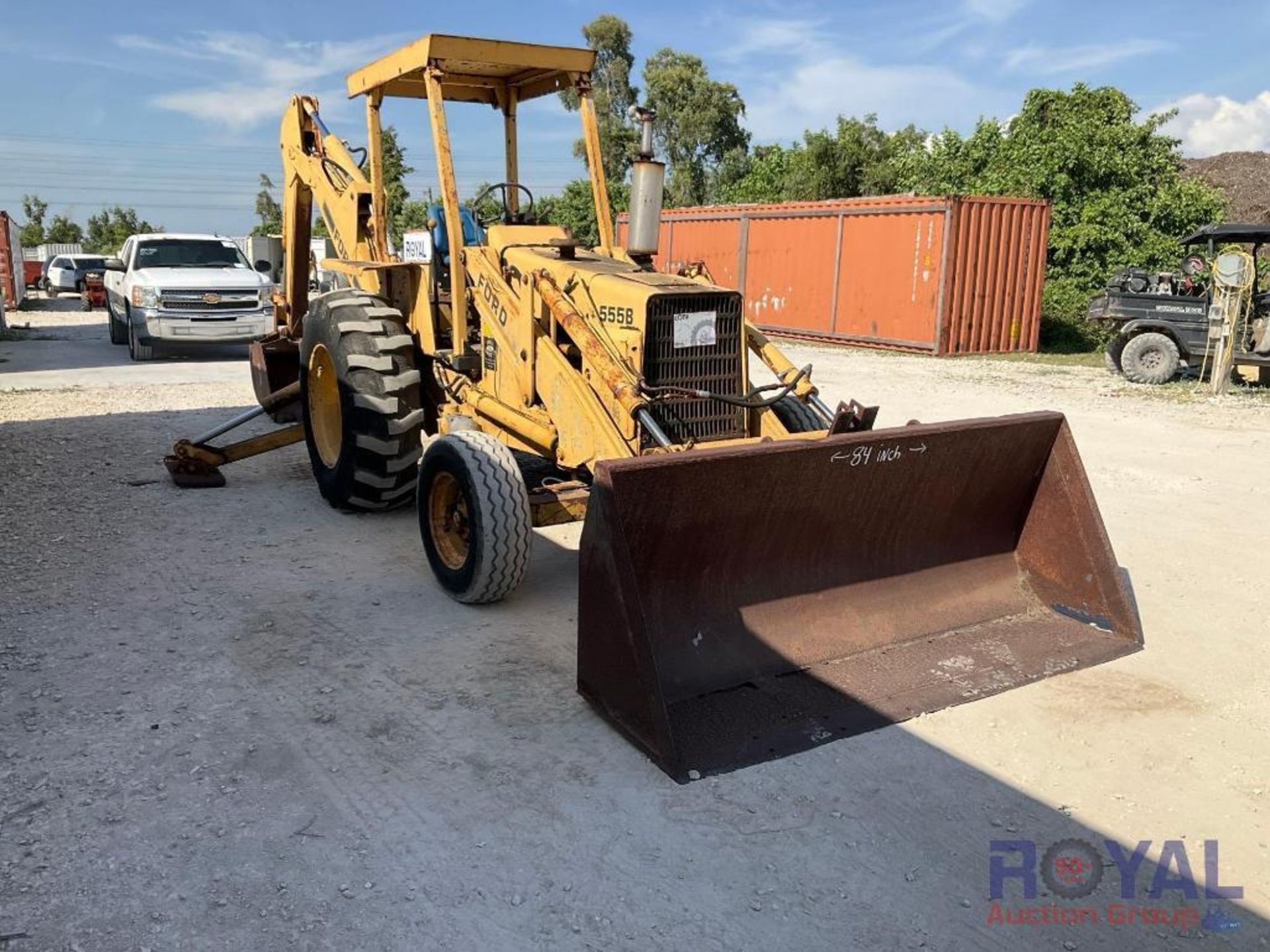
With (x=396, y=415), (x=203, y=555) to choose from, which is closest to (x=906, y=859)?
(x=396, y=415)

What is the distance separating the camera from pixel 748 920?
280cm

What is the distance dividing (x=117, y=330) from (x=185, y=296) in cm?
311

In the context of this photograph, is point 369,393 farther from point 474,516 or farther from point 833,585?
point 833,585

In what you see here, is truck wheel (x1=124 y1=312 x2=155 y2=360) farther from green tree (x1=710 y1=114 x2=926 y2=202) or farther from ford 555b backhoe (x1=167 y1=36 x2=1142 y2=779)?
green tree (x1=710 y1=114 x2=926 y2=202)

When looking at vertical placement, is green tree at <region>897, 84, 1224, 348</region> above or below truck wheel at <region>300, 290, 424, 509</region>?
above

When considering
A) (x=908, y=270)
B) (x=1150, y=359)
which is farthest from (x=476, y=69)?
(x=908, y=270)

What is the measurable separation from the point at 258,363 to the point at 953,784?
6.37m

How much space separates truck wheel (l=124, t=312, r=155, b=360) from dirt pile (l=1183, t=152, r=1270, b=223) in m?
29.4

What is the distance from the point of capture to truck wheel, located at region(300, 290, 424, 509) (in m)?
5.85

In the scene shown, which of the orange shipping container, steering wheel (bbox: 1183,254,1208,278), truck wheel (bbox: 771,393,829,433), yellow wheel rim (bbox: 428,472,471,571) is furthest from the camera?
the orange shipping container

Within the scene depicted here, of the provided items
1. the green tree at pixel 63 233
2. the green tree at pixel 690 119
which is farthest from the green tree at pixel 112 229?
the green tree at pixel 690 119

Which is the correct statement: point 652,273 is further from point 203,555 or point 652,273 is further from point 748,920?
point 748,920

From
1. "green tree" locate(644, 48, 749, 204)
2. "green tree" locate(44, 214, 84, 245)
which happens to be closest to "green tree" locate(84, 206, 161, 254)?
"green tree" locate(44, 214, 84, 245)

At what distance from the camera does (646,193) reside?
532 cm
